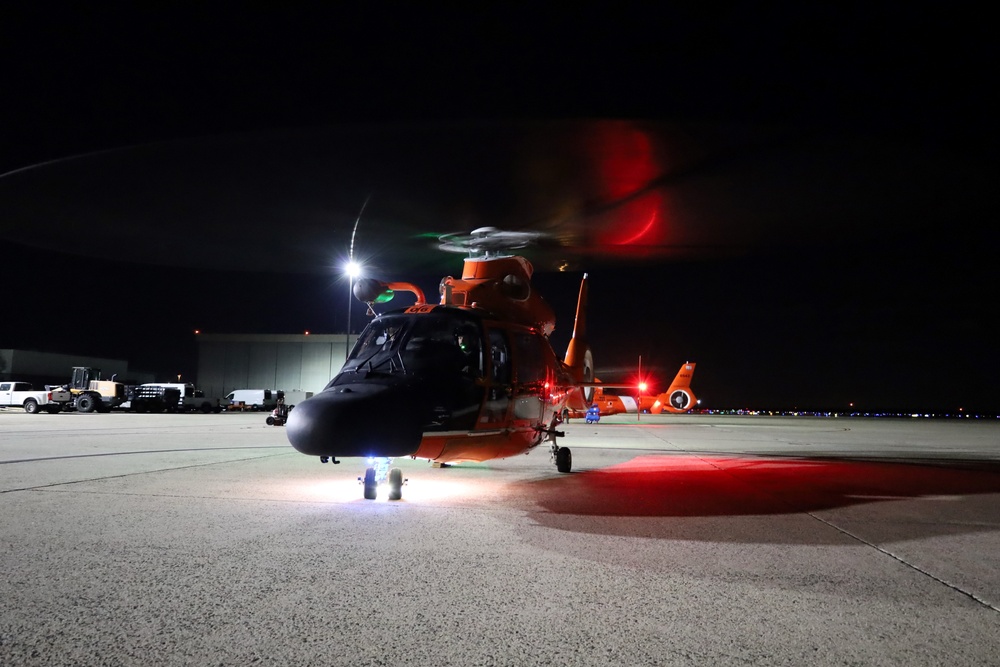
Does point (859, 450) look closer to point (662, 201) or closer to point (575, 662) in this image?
point (662, 201)

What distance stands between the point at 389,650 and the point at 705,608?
170cm

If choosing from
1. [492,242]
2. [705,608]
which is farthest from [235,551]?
[492,242]

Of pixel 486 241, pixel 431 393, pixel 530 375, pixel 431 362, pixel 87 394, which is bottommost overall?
pixel 431 393

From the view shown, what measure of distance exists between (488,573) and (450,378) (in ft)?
10.2

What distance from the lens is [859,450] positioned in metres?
15.8

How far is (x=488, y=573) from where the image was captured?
13.2 feet

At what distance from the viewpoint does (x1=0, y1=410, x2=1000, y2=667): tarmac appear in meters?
2.81

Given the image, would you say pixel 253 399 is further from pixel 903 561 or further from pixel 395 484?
pixel 903 561

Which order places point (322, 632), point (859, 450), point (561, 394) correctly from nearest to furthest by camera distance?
1. point (322, 632)
2. point (561, 394)
3. point (859, 450)

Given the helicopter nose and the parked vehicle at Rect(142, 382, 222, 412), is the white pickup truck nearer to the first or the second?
the parked vehicle at Rect(142, 382, 222, 412)

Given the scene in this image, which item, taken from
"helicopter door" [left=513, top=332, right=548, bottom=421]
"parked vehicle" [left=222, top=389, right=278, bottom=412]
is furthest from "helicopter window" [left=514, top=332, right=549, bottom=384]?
"parked vehicle" [left=222, top=389, right=278, bottom=412]

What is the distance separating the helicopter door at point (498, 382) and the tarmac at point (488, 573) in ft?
3.11

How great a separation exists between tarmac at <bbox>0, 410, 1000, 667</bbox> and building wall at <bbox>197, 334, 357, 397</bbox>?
4313 cm

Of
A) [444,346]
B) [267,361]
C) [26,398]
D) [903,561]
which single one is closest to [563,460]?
[444,346]
